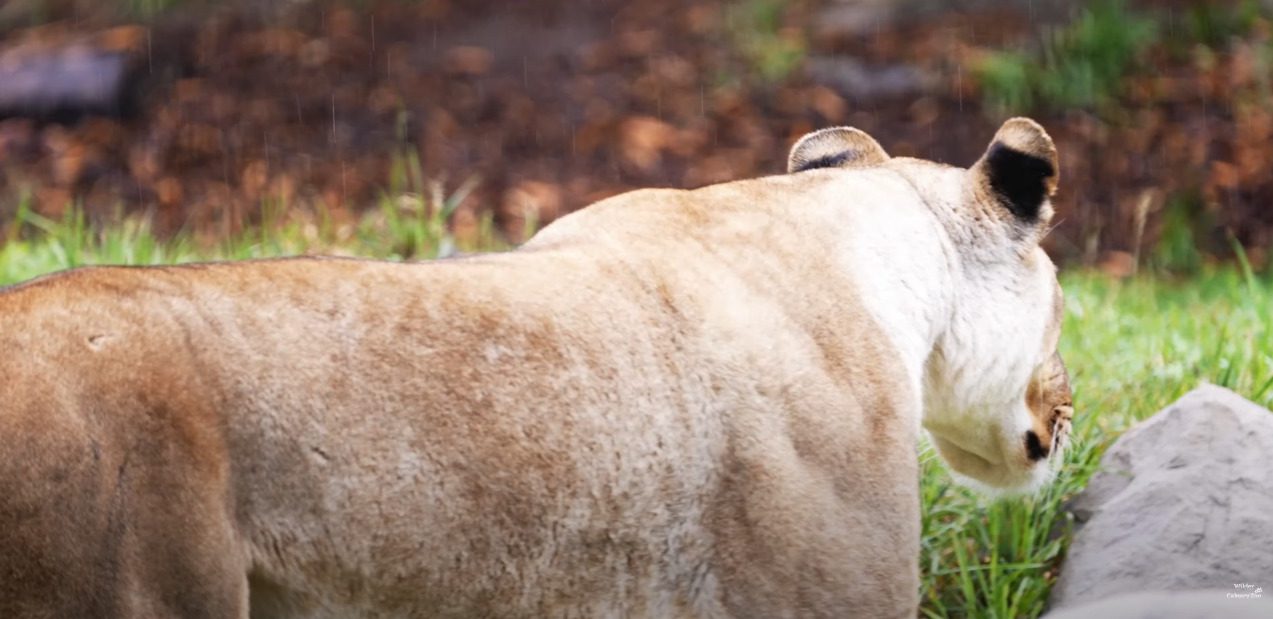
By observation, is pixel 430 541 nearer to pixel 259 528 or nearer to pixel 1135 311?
pixel 259 528

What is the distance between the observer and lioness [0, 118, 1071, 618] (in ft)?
7.41

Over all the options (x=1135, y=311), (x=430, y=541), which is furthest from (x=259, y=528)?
(x=1135, y=311)

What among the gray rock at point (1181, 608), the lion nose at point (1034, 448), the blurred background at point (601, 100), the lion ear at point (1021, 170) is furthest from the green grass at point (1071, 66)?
the gray rock at point (1181, 608)

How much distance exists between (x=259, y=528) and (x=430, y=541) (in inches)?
10.7

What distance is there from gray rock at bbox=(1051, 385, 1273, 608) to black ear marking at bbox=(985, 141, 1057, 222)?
32.6 inches

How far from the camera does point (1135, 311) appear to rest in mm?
6336

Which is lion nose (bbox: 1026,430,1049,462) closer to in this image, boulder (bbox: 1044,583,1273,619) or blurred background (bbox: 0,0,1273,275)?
boulder (bbox: 1044,583,1273,619)

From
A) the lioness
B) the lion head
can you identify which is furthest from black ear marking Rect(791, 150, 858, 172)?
the lioness

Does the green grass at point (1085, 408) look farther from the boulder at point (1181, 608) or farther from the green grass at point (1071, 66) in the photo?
the green grass at point (1071, 66)

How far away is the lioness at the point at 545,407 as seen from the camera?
2258mm

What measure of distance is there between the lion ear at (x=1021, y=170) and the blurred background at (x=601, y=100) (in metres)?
5.45

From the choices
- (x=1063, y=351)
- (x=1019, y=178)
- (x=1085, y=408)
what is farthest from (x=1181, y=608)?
(x=1063, y=351)

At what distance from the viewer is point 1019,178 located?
3.50 m

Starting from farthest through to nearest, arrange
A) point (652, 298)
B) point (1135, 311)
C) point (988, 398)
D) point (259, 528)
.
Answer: point (1135, 311), point (988, 398), point (652, 298), point (259, 528)
